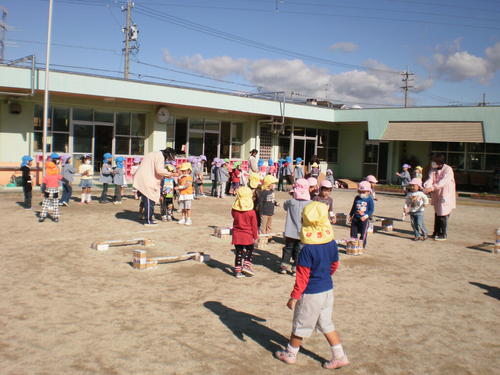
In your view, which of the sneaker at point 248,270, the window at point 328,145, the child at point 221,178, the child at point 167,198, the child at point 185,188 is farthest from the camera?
the window at point 328,145

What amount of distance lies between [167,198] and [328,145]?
823 inches

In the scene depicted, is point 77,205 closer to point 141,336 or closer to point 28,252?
point 28,252

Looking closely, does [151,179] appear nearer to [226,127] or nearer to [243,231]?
[243,231]

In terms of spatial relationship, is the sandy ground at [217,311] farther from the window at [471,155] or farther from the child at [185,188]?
the window at [471,155]

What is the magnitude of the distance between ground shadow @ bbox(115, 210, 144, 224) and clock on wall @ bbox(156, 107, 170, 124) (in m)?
9.04

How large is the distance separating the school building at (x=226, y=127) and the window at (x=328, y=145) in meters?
0.07

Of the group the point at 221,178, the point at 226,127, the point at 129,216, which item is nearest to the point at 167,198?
the point at 129,216

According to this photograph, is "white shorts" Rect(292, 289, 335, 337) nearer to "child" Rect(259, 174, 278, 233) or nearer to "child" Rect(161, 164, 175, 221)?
"child" Rect(259, 174, 278, 233)

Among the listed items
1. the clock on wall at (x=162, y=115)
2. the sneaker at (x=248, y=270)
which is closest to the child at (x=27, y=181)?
the sneaker at (x=248, y=270)

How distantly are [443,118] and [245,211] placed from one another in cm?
2108

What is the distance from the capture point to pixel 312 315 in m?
4.50

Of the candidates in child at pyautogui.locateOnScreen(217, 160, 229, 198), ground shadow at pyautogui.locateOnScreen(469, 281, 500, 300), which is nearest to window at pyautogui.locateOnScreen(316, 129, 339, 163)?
child at pyautogui.locateOnScreen(217, 160, 229, 198)

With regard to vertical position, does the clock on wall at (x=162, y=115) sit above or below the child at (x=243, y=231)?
above

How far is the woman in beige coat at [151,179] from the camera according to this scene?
1144cm
